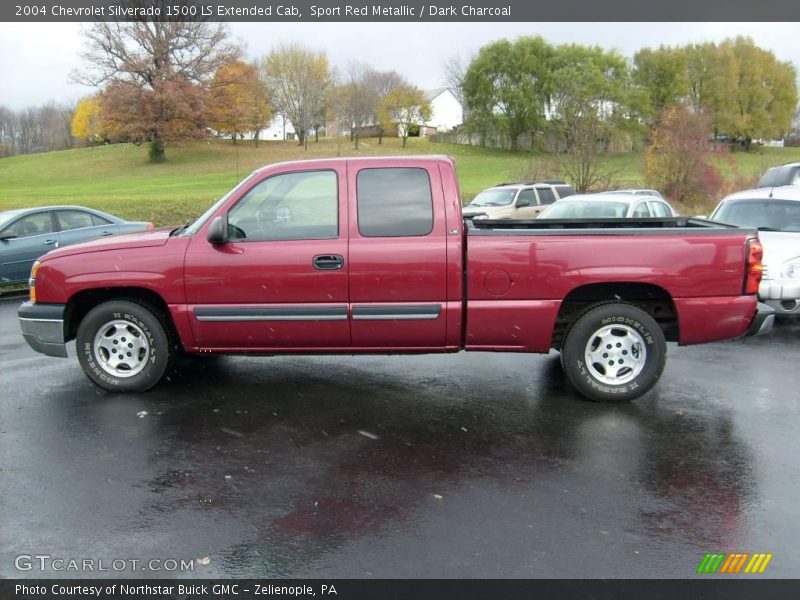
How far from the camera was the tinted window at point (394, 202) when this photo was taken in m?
5.30

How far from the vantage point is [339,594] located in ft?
9.86

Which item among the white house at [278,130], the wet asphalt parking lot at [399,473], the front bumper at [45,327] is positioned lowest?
the wet asphalt parking lot at [399,473]

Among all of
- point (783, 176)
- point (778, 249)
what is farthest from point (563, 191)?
point (778, 249)

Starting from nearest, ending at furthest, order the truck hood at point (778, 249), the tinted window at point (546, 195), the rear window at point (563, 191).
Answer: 1. the truck hood at point (778, 249)
2. the tinted window at point (546, 195)
3. the rear window at point (563, 191)

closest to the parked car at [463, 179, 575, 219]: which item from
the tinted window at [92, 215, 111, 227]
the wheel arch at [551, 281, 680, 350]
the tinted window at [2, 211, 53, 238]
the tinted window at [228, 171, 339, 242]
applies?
the tinted window at [92, 215, 111, 227]

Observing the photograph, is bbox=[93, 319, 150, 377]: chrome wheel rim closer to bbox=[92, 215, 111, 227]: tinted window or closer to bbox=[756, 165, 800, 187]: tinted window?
bbox=[92, 215, 111, 227]: tinted window

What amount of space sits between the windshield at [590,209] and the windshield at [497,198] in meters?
7.29

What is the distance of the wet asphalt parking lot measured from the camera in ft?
10.8

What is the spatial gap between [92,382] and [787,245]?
8310 millimetres

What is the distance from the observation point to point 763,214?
956cm

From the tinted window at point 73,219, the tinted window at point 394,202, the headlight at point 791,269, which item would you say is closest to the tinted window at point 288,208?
the tinted window at point 394,202

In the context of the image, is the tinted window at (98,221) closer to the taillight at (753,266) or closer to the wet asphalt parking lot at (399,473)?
the wet asphalt parking lot at (399,473)

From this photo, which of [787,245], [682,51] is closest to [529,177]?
[787,245]

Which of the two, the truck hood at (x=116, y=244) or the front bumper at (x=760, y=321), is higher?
the truck hood at (x=116, y=244)
